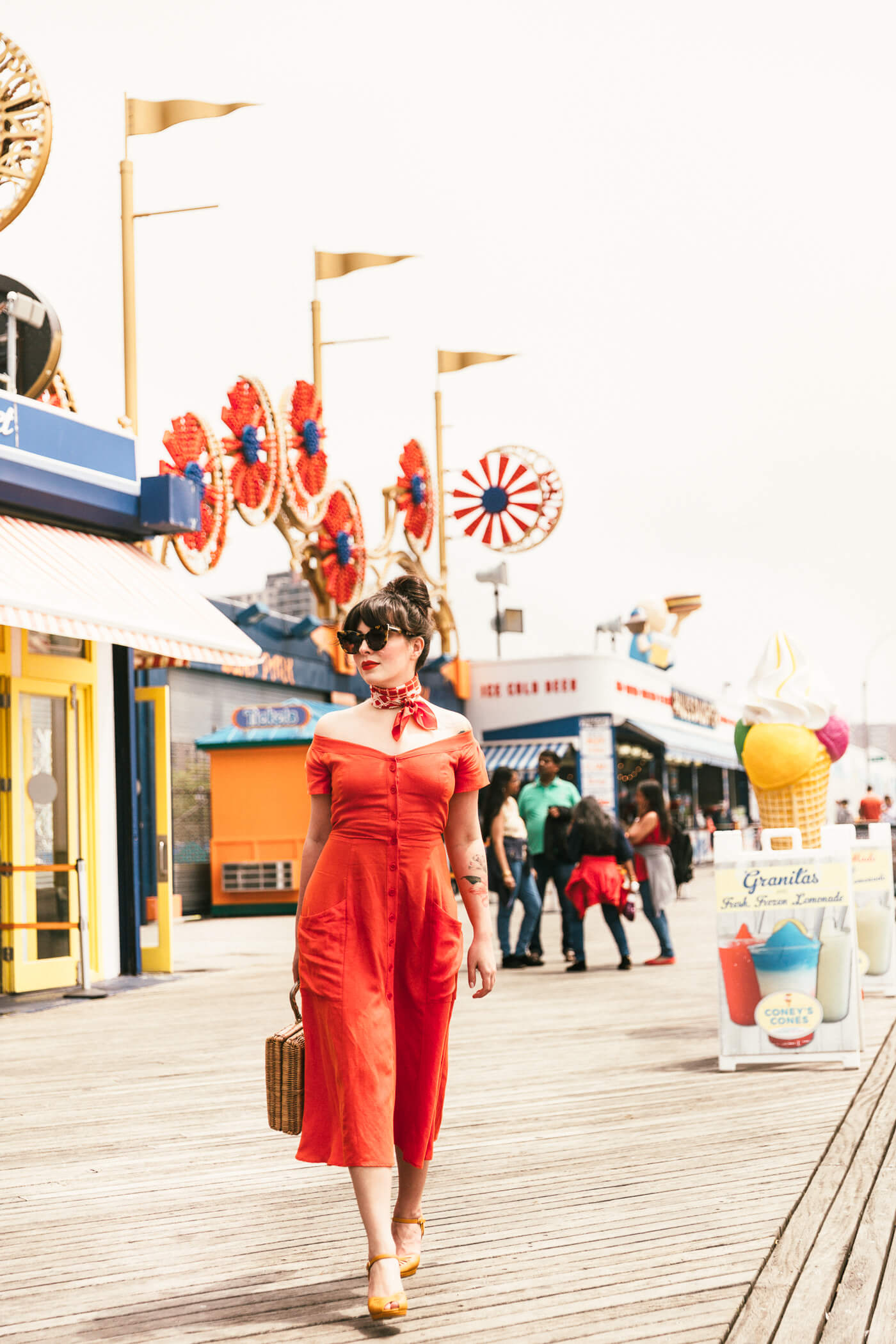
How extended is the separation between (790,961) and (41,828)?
6.23 metres

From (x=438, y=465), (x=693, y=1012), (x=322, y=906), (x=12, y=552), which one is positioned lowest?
(x=693, y=1012)

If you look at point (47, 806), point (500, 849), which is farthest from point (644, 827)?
point (47, 806)

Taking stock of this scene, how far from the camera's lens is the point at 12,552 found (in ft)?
30.8

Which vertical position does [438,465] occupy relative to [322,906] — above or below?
above

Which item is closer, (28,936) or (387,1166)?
(387,1166)

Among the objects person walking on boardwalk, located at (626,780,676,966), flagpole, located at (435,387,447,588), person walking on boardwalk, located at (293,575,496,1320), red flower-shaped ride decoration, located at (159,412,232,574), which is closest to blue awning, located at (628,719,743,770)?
flagpole, located at (435,387,447,588)

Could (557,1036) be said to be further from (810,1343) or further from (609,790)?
(609,790)

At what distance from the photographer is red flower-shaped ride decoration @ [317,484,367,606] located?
19.2 meters

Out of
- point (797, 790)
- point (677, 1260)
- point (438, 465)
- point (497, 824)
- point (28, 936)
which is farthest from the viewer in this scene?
point (438, 465)

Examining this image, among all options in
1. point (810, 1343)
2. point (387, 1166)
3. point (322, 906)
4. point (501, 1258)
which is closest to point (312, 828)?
point (322, 906)

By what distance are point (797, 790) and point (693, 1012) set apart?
183 centimetres

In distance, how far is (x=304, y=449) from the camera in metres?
17.3

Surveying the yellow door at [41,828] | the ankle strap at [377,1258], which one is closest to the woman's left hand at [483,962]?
the ankle strap at [377,1258]

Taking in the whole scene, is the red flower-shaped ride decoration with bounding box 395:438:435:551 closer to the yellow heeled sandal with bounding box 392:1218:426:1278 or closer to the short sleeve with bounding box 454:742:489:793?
the short sleeve with bounding box 454:742:489:793
